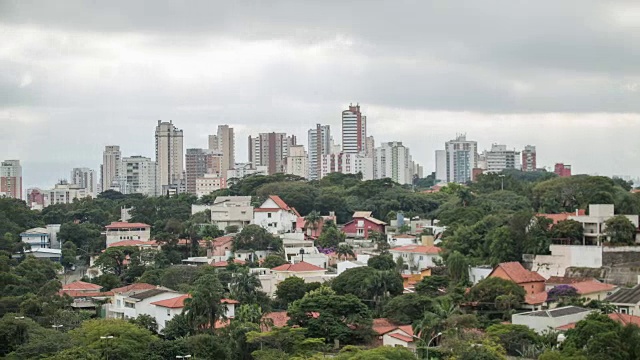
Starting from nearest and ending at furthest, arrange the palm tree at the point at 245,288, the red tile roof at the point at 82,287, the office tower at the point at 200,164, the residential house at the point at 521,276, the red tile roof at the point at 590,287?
1. the red tile roof at the point at 590,287
2. the residential house at the point at 521,276
3. the palm tree at the point at 245,288
4. the red tile roof at the point at 82,287
5. the office tower at the point at 200,164

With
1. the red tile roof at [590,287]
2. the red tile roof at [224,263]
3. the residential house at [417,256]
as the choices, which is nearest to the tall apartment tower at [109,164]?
the red tile roof at [224,263]

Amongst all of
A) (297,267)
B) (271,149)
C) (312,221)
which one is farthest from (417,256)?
(271,149)

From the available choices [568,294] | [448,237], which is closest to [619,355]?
[568,294]

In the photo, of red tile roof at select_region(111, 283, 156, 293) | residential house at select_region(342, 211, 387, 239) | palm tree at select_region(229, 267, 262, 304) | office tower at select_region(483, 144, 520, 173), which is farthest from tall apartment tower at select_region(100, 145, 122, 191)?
palm tree at select_region(229, 267, 262, 304)

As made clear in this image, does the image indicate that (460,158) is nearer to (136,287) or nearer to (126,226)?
(126,226)

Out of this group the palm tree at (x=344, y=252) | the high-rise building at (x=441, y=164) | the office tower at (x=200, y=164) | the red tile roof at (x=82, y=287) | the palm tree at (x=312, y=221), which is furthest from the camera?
the high-rise building at (x=441, y=164)

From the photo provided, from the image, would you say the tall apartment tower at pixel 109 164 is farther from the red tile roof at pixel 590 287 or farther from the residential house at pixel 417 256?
the red tile roof at pixel 590 287

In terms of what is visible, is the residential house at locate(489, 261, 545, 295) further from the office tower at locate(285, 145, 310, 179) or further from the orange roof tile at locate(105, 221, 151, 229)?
the office tower at locate(285, 145, 310, 179)
